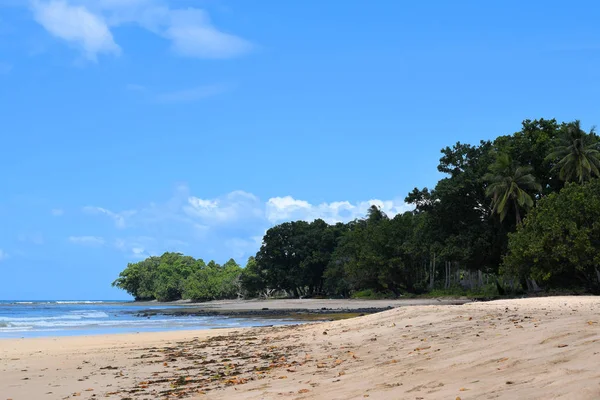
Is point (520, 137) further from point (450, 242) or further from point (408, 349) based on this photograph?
point (408, 349)

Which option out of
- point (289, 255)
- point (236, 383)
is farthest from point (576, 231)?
point (289, 255)

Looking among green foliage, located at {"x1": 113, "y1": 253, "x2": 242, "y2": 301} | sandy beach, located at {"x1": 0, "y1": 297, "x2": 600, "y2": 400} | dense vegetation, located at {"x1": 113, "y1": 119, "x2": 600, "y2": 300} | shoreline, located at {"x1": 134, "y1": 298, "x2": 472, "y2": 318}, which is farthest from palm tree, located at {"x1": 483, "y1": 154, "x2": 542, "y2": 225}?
green foliage, located at {"x1": 113, "y1": 253, "x2": 242, "y2": 301}

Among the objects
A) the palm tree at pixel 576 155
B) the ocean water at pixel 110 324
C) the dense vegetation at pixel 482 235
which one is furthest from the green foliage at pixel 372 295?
the ocean water at pixel 110 324

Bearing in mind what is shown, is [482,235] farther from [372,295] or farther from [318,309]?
[372,295]

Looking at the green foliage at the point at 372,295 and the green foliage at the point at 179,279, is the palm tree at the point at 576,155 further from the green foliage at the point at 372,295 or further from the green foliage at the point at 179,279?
the green foliage at the point at 179,279

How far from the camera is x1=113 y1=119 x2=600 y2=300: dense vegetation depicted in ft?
120

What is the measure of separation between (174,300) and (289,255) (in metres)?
43.8

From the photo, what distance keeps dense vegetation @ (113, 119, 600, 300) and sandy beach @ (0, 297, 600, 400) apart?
24264 mm

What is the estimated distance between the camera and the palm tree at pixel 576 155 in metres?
43.1

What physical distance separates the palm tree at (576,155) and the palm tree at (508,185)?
225cm

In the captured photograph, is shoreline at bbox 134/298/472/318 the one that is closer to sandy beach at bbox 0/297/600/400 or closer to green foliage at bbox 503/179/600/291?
green foliage at bbox 503/179/600/291

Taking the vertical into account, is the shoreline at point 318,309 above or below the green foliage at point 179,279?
below

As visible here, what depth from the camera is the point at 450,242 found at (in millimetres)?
47562

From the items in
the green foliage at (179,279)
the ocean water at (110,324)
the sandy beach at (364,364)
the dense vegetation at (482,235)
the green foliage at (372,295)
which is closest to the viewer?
the sandy beach at (364,364)
